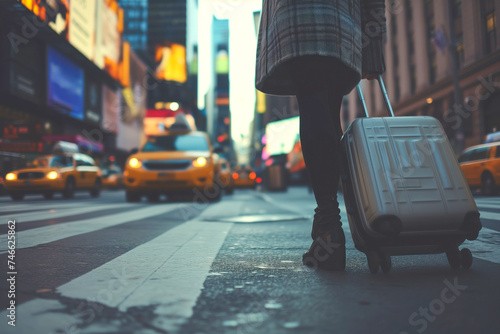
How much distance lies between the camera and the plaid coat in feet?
5.80

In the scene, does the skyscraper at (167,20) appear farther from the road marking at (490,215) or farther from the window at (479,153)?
the road marking at (490,215)

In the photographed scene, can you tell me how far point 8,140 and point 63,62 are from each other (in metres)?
10.8

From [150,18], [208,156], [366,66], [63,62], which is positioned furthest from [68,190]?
[150,18]

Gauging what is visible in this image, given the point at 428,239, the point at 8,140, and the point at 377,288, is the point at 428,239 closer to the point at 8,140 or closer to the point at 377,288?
the point at 377,288

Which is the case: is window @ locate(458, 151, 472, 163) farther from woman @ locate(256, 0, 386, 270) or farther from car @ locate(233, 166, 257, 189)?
car @ locate(233, 166, 257, 189)

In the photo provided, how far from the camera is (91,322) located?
97 centimetres

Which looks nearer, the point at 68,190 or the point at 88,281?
the point at 88,281

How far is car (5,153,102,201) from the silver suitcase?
9.68 meters

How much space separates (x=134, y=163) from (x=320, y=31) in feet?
23.0

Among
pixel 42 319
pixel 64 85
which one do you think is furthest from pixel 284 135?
pixel 64 85

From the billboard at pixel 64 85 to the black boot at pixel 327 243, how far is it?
28483 mm

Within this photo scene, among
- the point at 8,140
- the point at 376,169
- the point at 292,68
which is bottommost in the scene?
the point at 376,169

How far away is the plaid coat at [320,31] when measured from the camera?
1769 mm

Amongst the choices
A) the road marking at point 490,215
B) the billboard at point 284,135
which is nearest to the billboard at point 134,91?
the billboard at point 284,135
